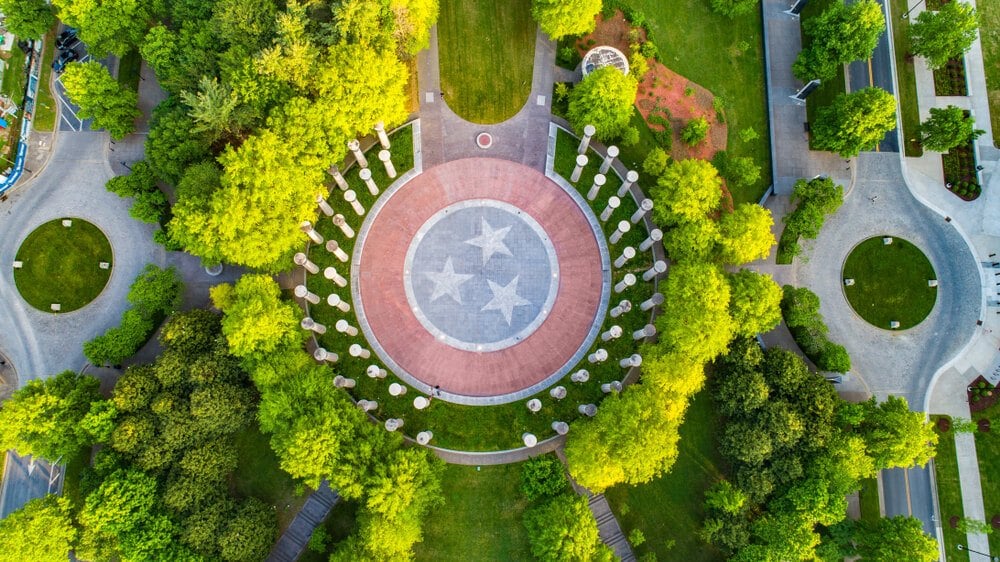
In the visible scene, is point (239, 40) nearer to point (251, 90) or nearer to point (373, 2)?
point (251, 90)

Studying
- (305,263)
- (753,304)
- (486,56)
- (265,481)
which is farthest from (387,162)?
Result: (753,304)

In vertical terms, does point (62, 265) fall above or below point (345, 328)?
above

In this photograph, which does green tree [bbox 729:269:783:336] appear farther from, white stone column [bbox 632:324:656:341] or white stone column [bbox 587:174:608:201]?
white stone column [bbox 587:174:608:201]

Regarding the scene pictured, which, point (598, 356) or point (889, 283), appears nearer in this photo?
point (598, 356)

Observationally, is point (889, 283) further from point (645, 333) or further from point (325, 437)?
point (325, 437)

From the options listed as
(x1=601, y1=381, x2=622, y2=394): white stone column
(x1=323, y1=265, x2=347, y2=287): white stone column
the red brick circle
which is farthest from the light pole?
(x1=323, y1=265, x2=347, y2=287): white stone column

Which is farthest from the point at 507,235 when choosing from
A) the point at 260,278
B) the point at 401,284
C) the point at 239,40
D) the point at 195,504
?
the point at 195,504

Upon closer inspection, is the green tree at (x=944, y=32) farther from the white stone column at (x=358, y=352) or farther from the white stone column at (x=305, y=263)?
the white stone column at (x=305, y=263)

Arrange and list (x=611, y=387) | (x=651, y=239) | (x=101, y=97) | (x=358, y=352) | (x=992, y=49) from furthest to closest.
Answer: (x=992, y=49) → (x=101, y=97) → (x=651, y=239) → (x=611, y=387) → (x=358, y=352)
